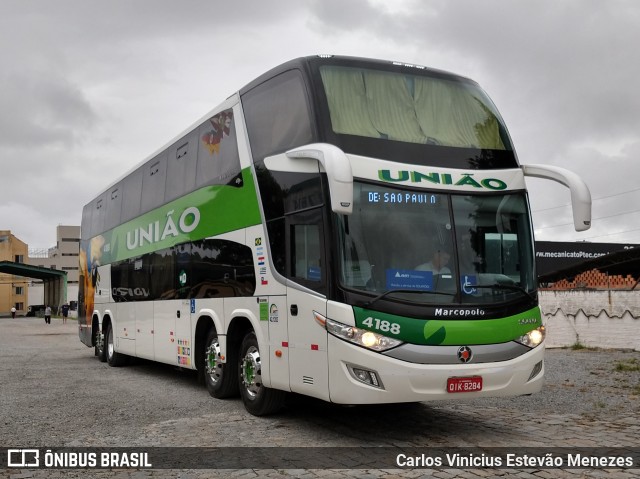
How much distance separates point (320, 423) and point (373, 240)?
2.51 metres

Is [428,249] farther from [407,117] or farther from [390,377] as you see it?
[407,117]

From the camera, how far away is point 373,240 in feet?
23.8

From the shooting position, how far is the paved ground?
636 cm

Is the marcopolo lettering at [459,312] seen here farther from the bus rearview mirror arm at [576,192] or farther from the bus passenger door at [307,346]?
the bus rearview mirror arm at [576,192]

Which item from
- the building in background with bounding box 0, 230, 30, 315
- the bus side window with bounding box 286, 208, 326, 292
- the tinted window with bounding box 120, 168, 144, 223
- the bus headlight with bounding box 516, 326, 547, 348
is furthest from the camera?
the building in background with bounding box 0, 230, 30, 315

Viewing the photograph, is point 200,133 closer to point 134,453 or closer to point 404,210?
point 404,210

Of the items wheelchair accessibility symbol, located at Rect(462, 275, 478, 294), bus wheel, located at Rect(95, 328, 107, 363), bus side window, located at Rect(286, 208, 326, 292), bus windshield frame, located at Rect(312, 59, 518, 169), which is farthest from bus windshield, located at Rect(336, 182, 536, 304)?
bus wheel, located at Rect(95, 328, 107, 363)

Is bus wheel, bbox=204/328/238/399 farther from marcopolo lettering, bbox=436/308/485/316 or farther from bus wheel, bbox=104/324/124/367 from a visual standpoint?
bus wheel, bbox=104/324/124/367

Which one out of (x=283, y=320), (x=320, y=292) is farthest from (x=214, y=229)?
(x=320, y=292)

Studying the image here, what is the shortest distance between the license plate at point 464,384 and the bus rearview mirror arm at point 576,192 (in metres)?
2.13

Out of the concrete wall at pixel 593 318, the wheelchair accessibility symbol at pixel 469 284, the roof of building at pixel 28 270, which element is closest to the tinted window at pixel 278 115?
the wheelchair accessibility symbol at pixel 469 284

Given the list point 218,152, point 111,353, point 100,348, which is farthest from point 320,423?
point 100,348

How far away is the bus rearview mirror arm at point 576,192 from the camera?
7867 millimetres

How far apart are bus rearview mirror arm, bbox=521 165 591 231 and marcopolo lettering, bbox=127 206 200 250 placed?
5340 mm
